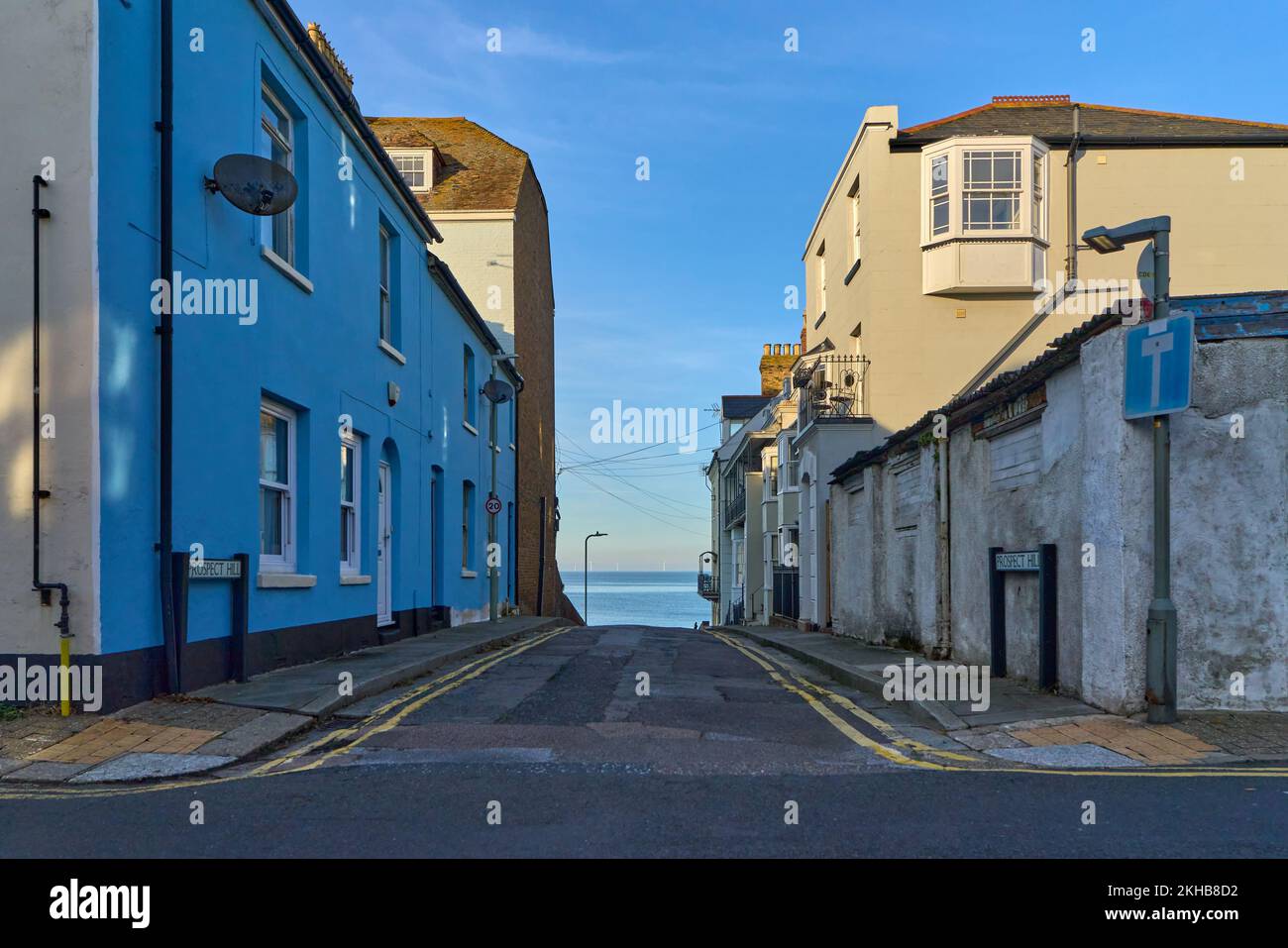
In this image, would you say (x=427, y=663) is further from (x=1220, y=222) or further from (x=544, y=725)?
(x=1220, y=222)

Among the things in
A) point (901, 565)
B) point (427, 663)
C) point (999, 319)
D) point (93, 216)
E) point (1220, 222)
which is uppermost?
point (1220, 222)

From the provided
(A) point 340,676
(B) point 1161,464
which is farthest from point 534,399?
(B) point 1161,464

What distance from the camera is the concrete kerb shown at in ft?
27.9

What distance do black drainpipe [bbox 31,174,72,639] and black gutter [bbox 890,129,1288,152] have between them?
16505 mm

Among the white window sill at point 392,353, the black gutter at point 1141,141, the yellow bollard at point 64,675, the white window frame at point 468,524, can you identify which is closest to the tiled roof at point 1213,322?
the yellow bollard at point 64,675

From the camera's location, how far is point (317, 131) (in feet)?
42.7

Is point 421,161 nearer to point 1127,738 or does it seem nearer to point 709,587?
point 1127,738

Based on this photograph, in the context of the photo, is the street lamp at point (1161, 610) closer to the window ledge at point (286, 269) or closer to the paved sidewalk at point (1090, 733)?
the paved sidewalk at point (1090, 733)

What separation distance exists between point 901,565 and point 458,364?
1124 centimetres

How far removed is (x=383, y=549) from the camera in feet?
53.8

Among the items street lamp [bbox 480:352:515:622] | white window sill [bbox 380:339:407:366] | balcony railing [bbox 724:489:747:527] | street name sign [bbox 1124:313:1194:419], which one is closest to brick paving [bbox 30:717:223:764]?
street name sign [bbox 1124:313:1194:419]

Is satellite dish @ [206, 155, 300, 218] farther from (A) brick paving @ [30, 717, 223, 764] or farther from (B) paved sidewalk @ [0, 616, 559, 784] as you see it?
(A) brick paving @ [30, 717, 223, 764]

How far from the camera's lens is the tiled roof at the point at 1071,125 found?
20766 millimetres
